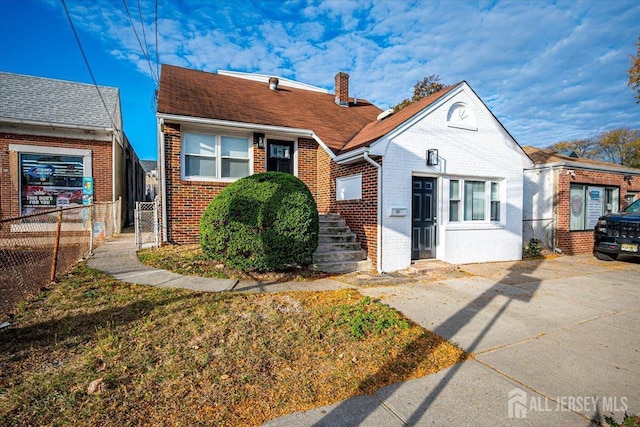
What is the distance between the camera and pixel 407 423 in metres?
2.23

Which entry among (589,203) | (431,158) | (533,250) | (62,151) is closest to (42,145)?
(62,151)

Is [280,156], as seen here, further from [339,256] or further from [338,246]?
[339,256]

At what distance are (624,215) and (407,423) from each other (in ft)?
34.6

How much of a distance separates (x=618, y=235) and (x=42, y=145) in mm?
18506

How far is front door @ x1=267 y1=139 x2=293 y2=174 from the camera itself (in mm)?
9773

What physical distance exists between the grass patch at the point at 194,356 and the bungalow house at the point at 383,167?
3.54m

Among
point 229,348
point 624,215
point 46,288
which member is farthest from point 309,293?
point 624,215

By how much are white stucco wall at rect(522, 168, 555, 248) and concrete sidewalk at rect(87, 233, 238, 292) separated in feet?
34.5

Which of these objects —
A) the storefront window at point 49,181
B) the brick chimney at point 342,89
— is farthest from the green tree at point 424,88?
the storefront window at point 49,181

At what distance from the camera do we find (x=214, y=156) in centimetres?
886

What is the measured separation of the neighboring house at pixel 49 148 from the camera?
1001 cm

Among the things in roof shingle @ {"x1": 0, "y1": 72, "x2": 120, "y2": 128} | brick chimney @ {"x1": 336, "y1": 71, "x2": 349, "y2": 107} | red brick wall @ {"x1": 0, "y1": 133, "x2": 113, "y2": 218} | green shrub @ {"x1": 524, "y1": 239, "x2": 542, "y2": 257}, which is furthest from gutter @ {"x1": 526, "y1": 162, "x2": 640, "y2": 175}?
roof shingle @ {"x1": 0, "y1": 72, "x2": 120, "y2": 128}

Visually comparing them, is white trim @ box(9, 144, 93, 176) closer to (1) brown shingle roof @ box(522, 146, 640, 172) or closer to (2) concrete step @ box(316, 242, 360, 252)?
(2) concrete step @ box(316, 242, 360, 252)

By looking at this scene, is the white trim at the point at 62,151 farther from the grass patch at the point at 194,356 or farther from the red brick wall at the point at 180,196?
the grass patch at the point at 194,356
